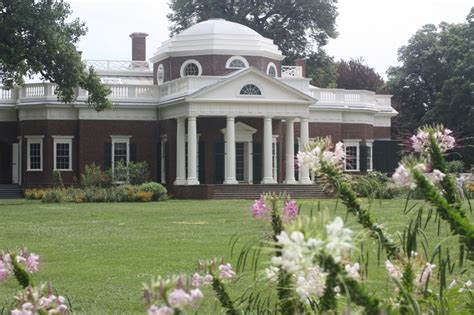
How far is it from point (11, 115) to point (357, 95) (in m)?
18.7

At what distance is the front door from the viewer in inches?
1831

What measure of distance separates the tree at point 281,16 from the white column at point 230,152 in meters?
24.8

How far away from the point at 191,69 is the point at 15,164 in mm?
10361

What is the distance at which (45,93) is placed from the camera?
45.1 metres

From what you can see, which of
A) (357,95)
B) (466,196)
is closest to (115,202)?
(357,95)

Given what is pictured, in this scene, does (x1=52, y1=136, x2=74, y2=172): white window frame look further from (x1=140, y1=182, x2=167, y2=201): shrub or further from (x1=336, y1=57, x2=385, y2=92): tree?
(x1=336, y1=57, x2=385, y2=92): tree

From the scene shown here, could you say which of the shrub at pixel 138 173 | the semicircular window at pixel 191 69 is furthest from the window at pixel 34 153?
the semicircular window at pixel 191 69

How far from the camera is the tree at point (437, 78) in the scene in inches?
2244

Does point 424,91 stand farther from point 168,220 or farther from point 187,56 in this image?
point 168,220

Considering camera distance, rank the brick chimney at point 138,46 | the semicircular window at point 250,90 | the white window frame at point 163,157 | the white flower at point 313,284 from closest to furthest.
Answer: the white flower at point 313,284, the semicircular window at point 250,90, the white window frame at point 163,157, the brick chimney at point 138,46

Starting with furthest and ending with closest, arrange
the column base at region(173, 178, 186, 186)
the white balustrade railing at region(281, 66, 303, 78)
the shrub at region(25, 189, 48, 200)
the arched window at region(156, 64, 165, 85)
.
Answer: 1. the white balustrade railing at region(281, 66, 303, 78)
2. the arched window at region(156, 64, 165, 85)
3. the column base at region(173, 178, 186, 186)
4. the shrub at region(25, 189, 48, 200)

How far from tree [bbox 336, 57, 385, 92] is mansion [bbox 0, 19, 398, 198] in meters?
21.4

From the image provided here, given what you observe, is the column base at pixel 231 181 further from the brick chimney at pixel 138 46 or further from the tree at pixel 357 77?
the tree at pixel 357 77

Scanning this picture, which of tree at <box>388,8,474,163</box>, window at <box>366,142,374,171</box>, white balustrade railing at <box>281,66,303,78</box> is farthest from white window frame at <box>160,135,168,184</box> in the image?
tree at <box>388,8,474,163</box>
